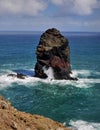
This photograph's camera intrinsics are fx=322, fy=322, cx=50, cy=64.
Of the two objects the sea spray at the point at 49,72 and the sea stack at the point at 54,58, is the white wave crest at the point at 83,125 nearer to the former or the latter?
the sea spray at the point at 49,72

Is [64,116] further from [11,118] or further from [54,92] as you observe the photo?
[11,118]

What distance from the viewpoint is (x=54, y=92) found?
285 feet

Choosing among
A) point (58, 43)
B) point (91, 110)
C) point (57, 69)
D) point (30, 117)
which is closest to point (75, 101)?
point (91, 110)

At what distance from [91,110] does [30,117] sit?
1854 inches

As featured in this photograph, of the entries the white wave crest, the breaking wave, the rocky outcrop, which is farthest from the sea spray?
the rocky outcrop

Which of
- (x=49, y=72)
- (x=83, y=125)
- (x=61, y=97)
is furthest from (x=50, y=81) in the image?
(x=83, y=125)

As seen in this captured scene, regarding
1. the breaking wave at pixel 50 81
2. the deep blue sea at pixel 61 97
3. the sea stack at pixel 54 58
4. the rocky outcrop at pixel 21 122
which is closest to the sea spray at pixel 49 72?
the breaking wave at pixel 50 81

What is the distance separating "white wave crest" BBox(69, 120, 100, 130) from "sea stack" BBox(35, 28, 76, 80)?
42621 millimetres

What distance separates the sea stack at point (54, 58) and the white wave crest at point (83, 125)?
140ft

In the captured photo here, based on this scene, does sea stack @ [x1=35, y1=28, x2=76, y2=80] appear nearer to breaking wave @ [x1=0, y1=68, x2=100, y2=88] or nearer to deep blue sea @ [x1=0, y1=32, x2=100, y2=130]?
breaking wave @ [x1=0, y1=68, x2=100, y2=88]

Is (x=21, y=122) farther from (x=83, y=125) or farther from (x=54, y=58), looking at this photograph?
(x=54, y=58)

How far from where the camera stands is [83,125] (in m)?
58.2

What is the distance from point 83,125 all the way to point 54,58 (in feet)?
156

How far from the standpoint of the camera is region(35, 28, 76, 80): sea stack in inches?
4053
